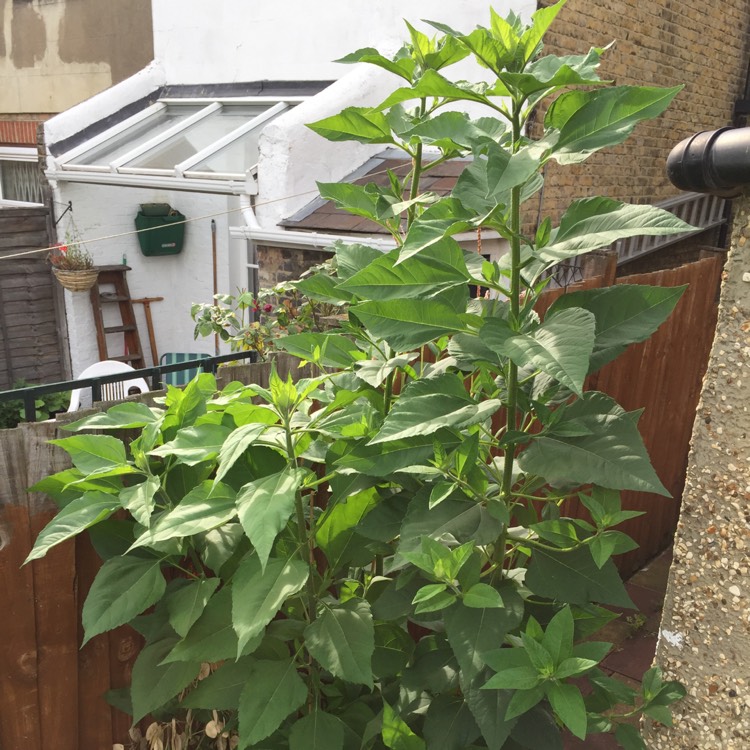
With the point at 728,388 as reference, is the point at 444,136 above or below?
above

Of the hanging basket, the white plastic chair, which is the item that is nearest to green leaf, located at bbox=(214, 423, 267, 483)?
the white plastic chair

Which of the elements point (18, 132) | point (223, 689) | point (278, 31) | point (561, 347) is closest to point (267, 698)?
point (223, 689)

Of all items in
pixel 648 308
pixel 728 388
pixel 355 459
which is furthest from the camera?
pixel 728 388

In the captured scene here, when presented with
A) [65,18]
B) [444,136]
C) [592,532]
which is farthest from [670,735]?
[65,18]

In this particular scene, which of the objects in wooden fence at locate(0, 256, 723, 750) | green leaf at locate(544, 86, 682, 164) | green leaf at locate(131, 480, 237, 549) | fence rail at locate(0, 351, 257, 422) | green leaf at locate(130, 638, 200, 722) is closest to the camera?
green leaf at locate(544, 86, 682, 164)

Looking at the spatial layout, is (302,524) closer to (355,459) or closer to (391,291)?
(355,459)

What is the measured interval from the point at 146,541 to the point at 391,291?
27.6 inches

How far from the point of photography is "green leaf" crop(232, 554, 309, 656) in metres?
1.46

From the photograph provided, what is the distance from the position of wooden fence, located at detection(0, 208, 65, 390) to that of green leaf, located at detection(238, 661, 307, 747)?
852cm

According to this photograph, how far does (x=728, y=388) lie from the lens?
1.84m

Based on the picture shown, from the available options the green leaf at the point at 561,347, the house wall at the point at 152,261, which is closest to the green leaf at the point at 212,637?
the green leaf at the point at 561,347

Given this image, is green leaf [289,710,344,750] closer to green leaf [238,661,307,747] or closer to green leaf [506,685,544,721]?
green leaf [238,661,307,747]

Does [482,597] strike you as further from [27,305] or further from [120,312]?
[27,305]

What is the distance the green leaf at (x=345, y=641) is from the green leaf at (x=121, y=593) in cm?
37
